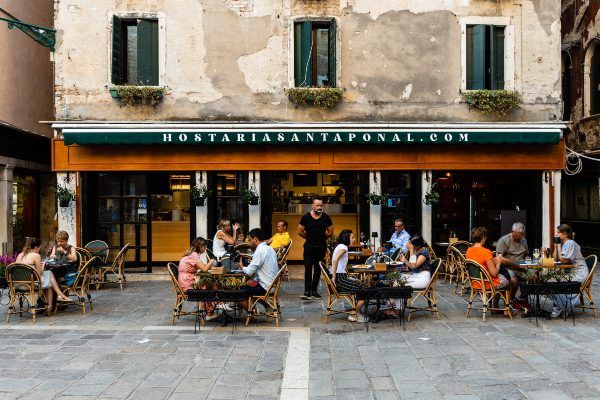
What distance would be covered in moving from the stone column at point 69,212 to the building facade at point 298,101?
0.05 m

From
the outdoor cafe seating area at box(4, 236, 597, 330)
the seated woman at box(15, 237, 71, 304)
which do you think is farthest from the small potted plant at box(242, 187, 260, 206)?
the seated woman at box(15, 237, 71, 304)

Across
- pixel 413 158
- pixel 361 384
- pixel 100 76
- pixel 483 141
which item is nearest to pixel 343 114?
pixel 413 158

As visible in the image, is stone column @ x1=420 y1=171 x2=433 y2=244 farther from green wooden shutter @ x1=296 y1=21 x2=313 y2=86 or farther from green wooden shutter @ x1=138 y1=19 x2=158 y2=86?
green wooden shutter @ x1=138 y1=19 x2=158 y2=86

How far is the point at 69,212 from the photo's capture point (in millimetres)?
13633

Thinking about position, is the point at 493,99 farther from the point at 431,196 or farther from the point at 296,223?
the point at 296,223

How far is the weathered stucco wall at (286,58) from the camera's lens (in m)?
13.5

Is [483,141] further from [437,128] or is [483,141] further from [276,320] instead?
[276,320]

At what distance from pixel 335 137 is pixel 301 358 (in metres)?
7.33

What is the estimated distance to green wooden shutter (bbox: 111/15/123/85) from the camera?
1344 cm

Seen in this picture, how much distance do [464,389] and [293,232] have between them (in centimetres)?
1002

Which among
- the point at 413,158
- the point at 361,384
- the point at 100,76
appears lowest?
the point at 361,384

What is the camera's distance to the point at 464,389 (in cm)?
559

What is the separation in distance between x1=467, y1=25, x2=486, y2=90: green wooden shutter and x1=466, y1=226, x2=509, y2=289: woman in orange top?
5.86 metres

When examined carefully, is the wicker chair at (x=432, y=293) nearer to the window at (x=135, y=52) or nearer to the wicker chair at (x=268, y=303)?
the wicker chair at (x=268, y=303)
